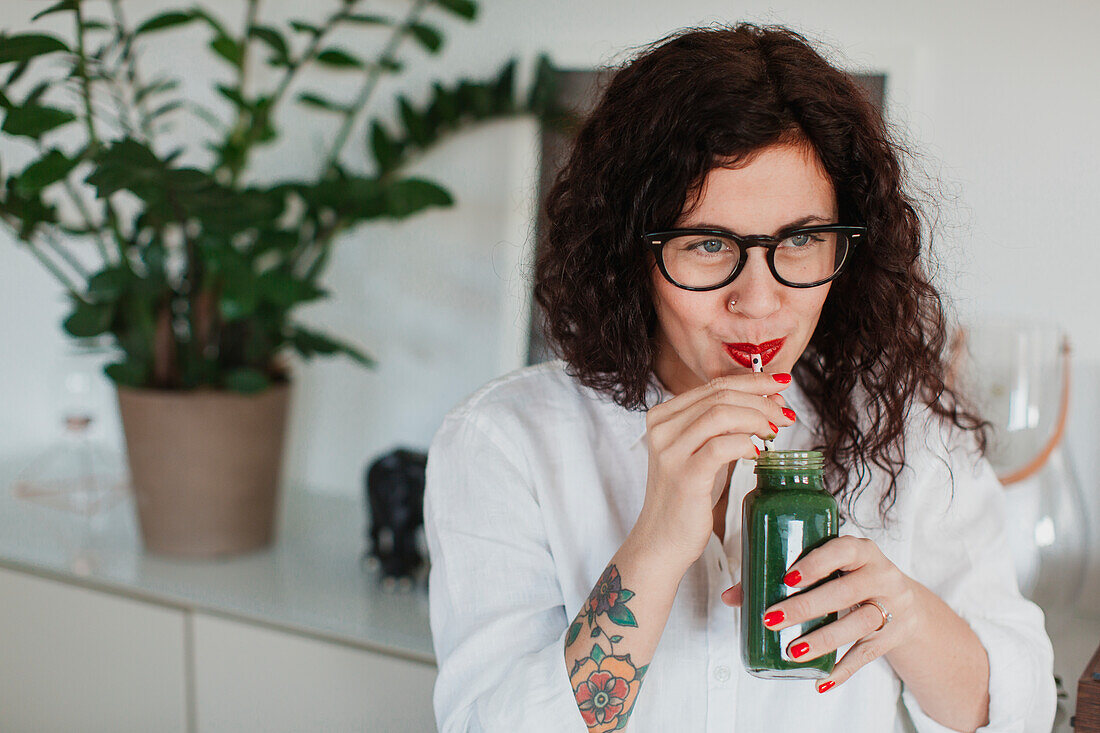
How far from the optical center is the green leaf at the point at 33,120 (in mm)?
1290

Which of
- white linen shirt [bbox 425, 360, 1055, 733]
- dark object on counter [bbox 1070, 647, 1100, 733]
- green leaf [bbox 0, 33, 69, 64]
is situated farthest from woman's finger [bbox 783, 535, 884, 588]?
green leaf [bbox 0, 33, 69, 64]

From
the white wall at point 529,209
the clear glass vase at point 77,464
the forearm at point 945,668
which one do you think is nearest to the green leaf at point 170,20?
Result: the white wall at point 529,209

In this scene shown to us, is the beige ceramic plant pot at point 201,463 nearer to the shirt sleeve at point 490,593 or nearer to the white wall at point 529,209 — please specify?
the white wall at point 529,209

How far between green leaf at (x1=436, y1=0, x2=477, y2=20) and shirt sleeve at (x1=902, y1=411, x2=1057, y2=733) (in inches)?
41.7

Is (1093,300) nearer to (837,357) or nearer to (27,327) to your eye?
(837,357)

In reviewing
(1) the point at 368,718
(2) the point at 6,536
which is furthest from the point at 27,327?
(1) the point at 368,718

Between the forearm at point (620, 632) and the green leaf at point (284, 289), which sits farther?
the green leaf at point (284, 289)

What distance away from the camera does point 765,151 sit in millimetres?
828

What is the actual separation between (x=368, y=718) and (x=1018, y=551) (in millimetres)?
926

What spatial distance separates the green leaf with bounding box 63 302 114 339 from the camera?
5.14 ft

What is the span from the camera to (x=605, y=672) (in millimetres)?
828

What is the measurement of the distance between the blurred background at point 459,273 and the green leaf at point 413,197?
39 mm

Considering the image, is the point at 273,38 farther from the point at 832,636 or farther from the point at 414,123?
the point at 832,636

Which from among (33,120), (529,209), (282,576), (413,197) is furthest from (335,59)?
(282,576)
